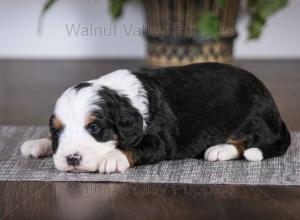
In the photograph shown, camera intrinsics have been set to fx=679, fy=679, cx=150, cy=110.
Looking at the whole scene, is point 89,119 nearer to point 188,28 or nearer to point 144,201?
point 144,201

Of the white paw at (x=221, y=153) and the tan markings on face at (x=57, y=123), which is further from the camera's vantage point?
the white paw at (x=221, y=153)

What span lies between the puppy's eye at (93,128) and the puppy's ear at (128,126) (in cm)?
10

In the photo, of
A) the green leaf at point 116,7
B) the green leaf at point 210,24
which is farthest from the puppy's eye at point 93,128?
the green leaf at point 116,7

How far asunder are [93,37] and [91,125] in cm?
301

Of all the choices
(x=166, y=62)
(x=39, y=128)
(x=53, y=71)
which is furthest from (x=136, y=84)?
(x=53, y=71)

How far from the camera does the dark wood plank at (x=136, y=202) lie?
2.58 metres

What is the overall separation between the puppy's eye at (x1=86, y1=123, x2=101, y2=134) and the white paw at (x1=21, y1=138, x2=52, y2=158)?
19.1 inches

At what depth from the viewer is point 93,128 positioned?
2879 mm

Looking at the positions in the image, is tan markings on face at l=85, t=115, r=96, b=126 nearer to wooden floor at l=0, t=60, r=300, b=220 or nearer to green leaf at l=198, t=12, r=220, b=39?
wooden floor at l=0, t=60, r=300, b=220

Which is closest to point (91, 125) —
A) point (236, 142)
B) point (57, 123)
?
point (57, 123)

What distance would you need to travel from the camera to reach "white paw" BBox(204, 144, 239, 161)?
3162mm

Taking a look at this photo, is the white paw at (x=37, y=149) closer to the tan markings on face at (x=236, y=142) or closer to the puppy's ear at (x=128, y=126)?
the puppy's ear at (x=128, y=126)

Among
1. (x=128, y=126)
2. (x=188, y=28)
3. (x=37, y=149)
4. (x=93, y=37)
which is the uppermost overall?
(x=128, y=126)

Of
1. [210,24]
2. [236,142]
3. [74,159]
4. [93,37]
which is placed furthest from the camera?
[93,37]
